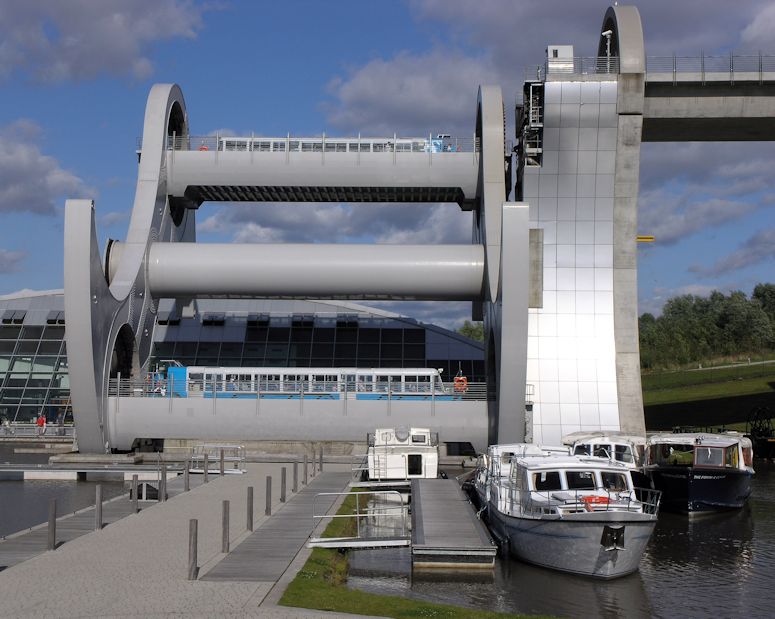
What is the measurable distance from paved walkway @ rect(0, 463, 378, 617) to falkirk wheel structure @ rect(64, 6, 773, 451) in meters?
22.5

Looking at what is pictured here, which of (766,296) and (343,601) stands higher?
(766,296)

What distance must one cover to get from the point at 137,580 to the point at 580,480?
492 inches

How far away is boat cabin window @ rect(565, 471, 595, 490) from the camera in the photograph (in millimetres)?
25953

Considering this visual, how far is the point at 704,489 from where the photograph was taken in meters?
34.2

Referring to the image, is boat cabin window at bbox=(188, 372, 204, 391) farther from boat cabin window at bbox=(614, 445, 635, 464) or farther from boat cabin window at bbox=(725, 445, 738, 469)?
boat cabin window at bbox=(725, 445, 738, 469)

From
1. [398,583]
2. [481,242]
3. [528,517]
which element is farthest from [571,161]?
[398,583]

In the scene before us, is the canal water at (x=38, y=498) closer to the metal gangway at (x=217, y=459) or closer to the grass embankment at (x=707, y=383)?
the metal gangway at (x=217, y=459)

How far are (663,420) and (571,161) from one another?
1432 inches

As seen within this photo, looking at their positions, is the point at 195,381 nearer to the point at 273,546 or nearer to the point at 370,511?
the point at 370,511

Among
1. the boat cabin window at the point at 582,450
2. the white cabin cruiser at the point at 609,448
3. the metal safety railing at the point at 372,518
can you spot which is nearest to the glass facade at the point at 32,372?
the metal safety railing at the point at 372,518

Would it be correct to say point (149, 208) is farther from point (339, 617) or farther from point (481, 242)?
point (339, 617)

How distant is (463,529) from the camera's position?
24609mm

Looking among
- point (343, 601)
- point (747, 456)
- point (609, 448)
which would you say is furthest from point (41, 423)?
point (343, 601)

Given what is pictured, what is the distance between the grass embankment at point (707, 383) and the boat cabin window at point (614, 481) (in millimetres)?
68995
